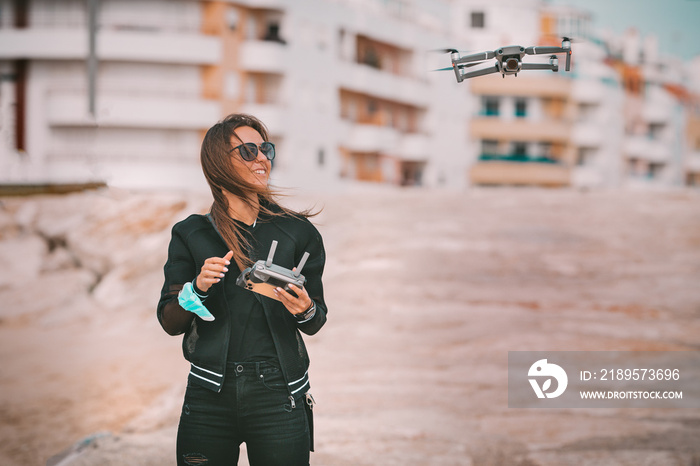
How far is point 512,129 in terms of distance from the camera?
54.8 meters

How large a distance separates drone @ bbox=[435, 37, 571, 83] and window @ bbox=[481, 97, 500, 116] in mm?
52705

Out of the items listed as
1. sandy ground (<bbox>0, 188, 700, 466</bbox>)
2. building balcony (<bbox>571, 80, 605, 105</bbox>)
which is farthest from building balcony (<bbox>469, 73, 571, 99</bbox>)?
sandy ground (<bbox>0, 188, 700, 466</bbox>)

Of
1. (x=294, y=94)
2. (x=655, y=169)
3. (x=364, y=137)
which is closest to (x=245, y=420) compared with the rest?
(x=294, y=94)

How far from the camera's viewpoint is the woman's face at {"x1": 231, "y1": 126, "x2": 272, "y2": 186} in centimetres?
329

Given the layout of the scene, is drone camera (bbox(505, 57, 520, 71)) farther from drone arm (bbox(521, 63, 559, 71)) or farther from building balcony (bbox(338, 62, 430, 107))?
building balcony (bbox(338, 62, 430, 107))

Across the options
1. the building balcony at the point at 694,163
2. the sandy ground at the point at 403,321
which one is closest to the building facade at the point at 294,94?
the sandy ground at the point at 403,321

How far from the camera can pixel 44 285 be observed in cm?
2086

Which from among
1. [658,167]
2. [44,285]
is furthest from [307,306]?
[658,167]

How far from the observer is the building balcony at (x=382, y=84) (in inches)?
1722

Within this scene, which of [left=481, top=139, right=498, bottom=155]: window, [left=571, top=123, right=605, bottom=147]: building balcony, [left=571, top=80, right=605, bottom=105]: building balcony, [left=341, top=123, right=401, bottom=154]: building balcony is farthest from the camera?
[left=571, top=80, right=605, bottom=105]: building balcony

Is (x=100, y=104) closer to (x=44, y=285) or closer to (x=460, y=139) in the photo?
(x=44, y=285)

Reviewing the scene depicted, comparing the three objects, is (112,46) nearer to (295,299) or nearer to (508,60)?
(508,60)

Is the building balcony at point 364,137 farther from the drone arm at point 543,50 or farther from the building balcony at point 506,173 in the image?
the drone arm at point 543,50

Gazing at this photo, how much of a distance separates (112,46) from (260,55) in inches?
260
